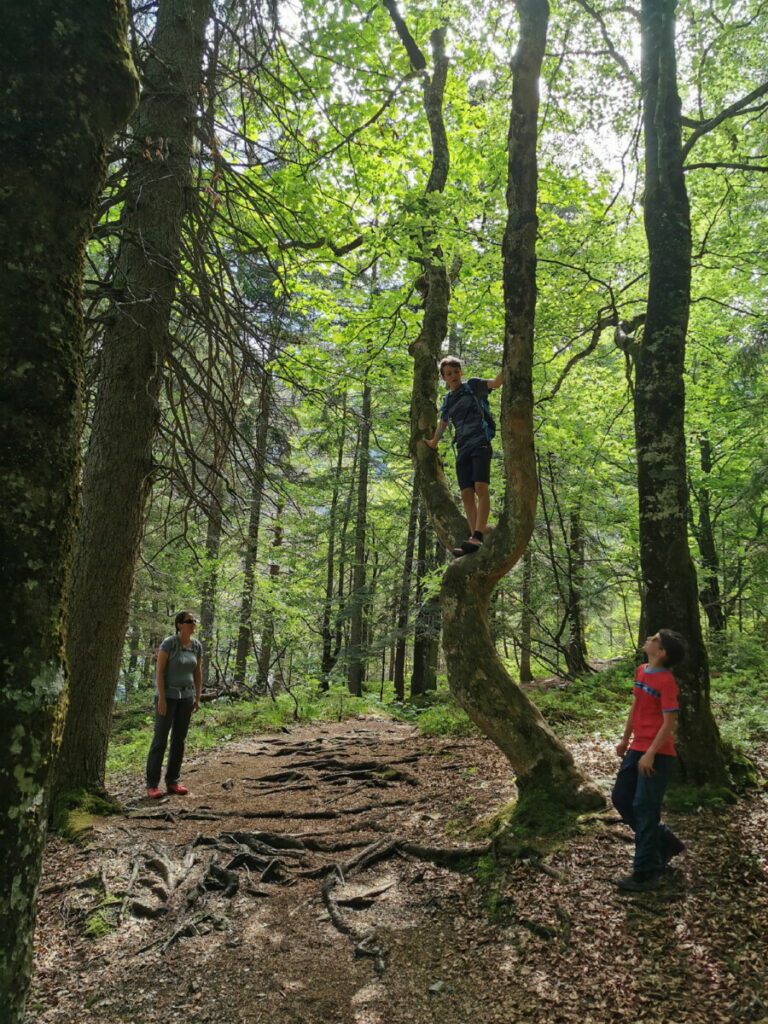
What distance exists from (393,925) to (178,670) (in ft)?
13.8

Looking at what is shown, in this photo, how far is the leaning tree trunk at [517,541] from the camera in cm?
507

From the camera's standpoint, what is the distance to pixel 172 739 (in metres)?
7.23

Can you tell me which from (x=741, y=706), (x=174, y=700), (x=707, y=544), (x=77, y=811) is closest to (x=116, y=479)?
(x=174, y=700)

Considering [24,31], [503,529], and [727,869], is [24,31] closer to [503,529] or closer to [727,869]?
[503,529]

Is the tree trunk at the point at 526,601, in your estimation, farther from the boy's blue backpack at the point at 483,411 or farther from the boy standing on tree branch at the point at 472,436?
the boy's blue backpack at the point at 483,411

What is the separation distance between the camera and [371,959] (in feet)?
12.3

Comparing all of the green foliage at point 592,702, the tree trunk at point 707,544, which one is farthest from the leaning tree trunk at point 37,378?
the tree trunk at point 707,544

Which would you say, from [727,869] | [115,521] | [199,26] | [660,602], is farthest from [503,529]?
[199,26]

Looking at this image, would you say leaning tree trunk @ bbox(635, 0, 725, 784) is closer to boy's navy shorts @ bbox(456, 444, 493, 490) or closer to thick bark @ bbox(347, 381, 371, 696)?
boy's navy shorts @ bbox(456, 444, 493, 490)

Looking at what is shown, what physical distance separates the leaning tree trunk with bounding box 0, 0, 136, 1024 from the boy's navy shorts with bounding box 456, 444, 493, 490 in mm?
4589

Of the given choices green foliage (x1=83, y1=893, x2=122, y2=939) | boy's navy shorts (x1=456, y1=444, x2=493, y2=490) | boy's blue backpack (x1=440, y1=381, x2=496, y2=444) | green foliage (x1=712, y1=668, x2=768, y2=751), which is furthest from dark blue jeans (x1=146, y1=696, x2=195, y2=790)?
green foliage (x1=712, y1=668, x2=768, y2=751)

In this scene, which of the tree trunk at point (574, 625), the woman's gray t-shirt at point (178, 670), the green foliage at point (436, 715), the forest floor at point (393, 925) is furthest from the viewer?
the tree trunk at point (574, 625)

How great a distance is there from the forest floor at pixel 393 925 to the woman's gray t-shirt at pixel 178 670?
1.46m

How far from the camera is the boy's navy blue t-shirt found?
19.0ft
